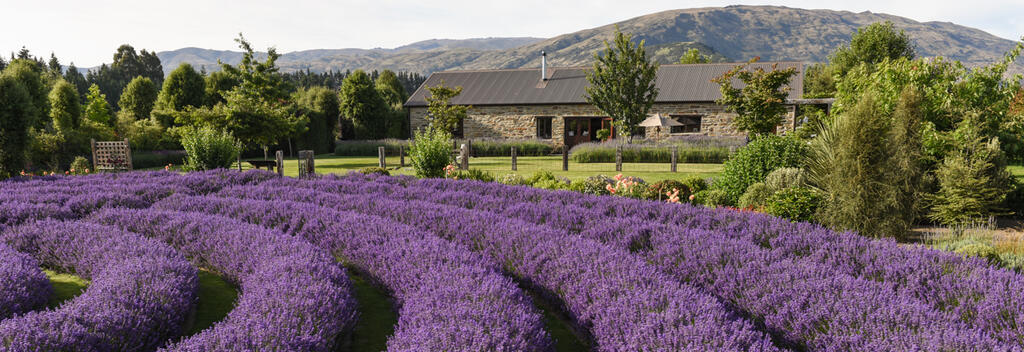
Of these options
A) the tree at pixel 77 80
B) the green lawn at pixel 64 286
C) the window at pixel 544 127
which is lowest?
the green lawn at pixel 64 286

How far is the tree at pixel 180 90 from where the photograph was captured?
1116 inches

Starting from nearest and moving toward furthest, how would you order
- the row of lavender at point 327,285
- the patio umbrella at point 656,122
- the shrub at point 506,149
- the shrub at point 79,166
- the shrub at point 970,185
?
the row of lavender at point 327,285, the shrub at point 970,185, the shrub at point 79,166, the patio umbrella at point 656,122, the shrub at point 506,149

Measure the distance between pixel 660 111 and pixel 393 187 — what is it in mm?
21906

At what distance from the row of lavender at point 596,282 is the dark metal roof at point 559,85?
22761mm

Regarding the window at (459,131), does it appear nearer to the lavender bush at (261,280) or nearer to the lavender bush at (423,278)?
the lavender bush at (423,278)

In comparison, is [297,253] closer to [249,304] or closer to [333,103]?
[249,304]

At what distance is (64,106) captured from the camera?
24578mm

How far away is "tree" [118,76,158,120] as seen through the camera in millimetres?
30359

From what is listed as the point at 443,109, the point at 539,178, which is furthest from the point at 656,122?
the point at 539,178

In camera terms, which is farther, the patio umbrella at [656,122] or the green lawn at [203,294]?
the patio umbrella at [656,122]

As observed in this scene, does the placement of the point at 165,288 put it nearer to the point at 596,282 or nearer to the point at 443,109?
the point at 596,282

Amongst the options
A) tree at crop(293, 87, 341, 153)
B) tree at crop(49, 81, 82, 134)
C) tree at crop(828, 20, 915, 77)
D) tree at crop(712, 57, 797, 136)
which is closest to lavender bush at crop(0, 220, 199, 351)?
tree at crop(712, 57, 797, 136)

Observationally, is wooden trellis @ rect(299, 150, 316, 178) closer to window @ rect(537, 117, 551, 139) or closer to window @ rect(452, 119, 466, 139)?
window @ rect(537, 117, 551, 139)

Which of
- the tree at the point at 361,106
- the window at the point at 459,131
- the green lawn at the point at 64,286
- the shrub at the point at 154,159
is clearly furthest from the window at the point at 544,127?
the green lawn at the point at 64,286
